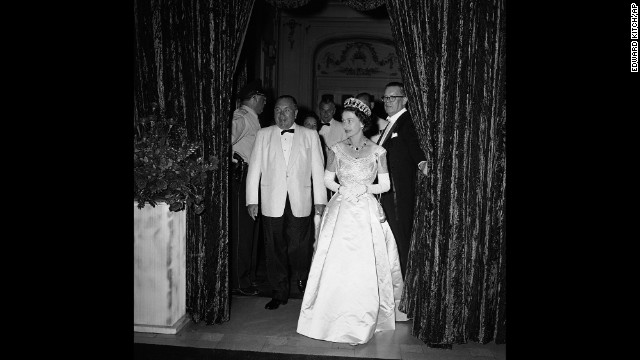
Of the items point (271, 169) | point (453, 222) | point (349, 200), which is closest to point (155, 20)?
point (271, 169)

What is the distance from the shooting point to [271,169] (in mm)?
4387

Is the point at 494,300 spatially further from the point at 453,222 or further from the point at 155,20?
the point at 155,20

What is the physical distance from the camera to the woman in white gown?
3449mm

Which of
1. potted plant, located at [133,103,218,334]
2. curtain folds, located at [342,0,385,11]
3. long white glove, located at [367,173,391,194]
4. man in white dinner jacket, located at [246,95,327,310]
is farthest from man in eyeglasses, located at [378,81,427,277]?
potted plant, located at [133,103,218,334]

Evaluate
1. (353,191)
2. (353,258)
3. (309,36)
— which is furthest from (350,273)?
(309,36)

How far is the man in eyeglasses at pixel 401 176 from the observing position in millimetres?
4191

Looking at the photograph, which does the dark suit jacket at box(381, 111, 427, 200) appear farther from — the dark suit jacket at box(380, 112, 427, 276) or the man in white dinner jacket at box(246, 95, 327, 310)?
the man in white dinner jacket at box(246, 95, 327, 310)

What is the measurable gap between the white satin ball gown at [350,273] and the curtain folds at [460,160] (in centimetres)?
32

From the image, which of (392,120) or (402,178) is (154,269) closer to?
(402,178)

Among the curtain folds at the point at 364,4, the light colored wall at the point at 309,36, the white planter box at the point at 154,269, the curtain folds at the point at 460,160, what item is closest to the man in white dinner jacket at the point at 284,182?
the white planter box at the point at 154,269

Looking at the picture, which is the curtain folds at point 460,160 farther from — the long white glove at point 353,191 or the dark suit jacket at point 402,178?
the dark suit jacket at point 402,178

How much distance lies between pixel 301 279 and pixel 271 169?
3.63 feet

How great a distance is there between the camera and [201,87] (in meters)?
3.86

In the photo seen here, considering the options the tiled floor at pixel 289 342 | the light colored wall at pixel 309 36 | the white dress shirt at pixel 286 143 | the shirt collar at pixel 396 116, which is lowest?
the tiled floor at pixel 289 342
